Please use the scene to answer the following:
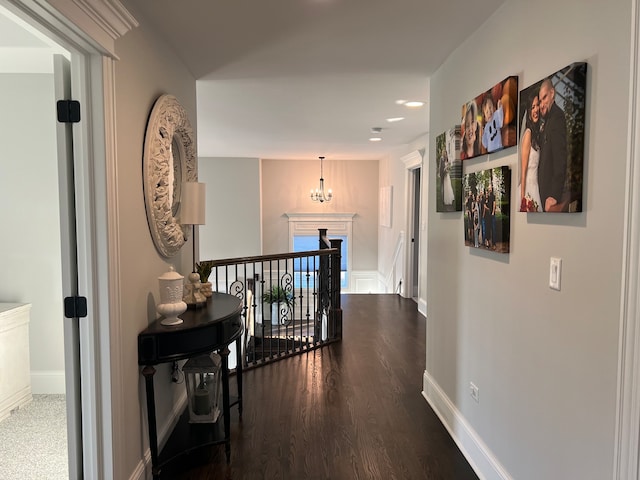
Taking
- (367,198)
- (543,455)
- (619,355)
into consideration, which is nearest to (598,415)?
(619,355)

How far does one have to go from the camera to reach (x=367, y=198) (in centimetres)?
973

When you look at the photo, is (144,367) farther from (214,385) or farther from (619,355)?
(619,355)

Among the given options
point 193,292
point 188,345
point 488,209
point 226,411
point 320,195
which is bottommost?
point 226,411

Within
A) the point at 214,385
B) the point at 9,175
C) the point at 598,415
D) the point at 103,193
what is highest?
the point at 9,175

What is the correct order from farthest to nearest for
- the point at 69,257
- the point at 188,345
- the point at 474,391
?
1. the point at 474,391
2. the point at 188,345
3. the point at 69,257

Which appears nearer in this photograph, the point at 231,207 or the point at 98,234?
the point at 98,234

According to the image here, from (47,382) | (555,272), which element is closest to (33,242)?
(47,382)

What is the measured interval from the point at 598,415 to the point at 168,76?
2749mm

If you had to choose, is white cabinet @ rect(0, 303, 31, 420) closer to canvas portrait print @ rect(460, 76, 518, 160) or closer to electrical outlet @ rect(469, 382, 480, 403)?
electrical outlet @ rect(469, 382, 480, 403)

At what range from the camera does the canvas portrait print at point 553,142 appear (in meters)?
1.46

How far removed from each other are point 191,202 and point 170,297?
705 mm

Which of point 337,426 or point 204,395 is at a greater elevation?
point 204,395

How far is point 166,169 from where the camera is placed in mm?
2467

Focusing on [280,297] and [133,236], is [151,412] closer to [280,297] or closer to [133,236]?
[133,236]
